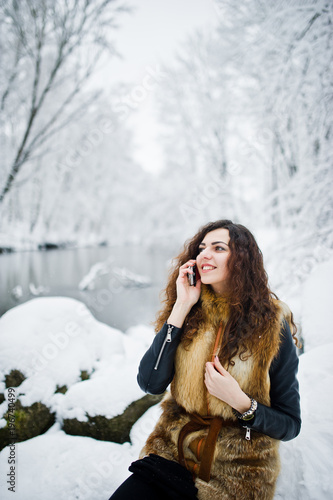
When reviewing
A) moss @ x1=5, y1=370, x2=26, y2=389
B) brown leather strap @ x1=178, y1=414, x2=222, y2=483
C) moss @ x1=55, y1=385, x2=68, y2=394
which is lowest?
moss @ x1=55, y1=385, x2=68, y2=394

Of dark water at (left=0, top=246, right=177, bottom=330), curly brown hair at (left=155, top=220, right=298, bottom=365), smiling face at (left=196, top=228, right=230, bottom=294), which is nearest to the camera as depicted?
curly brown hair at (left=155, top=220, right=298, bottom=365)

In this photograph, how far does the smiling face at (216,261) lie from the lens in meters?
1.38

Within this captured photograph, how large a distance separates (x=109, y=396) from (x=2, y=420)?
3.17ft

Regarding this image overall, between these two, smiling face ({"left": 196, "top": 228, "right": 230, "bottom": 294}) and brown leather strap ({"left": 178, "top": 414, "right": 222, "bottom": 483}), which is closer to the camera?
brown leather strap ({"left": 178, "top": 414, "right": 222, "bottom": 483})

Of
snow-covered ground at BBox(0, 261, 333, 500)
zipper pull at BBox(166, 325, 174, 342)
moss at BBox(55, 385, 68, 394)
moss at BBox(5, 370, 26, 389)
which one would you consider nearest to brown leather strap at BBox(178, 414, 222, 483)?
zipper pull at BBox(166, 325, 174, 342)

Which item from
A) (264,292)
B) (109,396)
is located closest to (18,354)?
(109,396)

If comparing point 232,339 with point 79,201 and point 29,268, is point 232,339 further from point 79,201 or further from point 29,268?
point 79,201

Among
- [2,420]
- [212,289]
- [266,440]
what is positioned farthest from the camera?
[2,420]

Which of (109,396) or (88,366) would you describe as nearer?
(109,396)

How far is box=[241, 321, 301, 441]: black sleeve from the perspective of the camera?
3.45ft

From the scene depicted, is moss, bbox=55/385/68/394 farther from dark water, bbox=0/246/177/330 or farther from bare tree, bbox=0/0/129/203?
bare tree, bbox=0/0/129/203

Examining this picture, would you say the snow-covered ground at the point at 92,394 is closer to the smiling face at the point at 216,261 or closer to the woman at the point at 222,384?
the woman at the point at 222,384

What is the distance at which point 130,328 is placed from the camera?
516 centimetres

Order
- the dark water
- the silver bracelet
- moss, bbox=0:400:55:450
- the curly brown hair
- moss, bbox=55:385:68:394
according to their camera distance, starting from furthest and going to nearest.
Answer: the dark water, moss, bbox=55:385:68:394, moss, bbox=0:400:55:450, the curly brown hair, the silver bracelet
